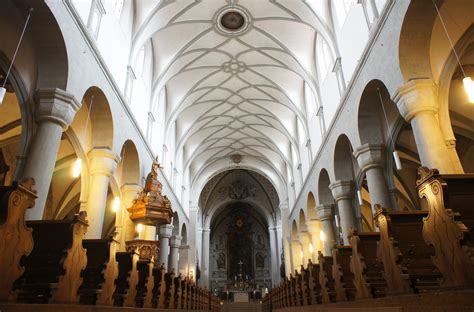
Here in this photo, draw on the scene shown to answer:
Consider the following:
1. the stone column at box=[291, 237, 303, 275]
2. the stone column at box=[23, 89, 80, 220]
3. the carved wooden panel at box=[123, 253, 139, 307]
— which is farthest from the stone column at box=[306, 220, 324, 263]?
the stone column at box=[23, 89, 80, 220]

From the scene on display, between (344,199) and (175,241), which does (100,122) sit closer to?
(344,199)

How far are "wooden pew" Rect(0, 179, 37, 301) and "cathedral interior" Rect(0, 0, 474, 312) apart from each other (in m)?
0.01

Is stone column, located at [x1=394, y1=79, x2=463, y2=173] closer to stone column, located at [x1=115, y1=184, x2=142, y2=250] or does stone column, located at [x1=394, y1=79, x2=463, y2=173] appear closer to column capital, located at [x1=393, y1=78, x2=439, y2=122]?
column capital, located at [x1=393, y1=78, x2=439, y2=122]

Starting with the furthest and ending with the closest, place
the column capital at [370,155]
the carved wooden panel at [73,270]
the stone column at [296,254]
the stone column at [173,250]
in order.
Answer: the stone column at [296,254], the stone column at [173,250], the column capital at [370,155], the carved wooden panel at [73,270]

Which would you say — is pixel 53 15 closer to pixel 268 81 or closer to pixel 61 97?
pixel 61 97

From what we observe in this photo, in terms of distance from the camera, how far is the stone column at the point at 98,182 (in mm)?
9133

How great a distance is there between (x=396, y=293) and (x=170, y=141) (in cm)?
1575

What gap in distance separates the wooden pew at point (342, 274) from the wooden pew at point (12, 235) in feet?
14.6

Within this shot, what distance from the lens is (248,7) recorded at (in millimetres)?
13430

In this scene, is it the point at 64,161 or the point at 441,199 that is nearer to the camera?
the point at 441,199

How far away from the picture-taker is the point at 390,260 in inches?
162

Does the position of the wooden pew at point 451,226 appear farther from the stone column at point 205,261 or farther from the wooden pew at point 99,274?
the stone column at point 205,261

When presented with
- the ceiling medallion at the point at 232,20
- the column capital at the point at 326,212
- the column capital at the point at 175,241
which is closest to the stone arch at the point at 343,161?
the column capital at the point at 326,212

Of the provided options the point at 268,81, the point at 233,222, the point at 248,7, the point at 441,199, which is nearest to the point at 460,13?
the point at 441,199
